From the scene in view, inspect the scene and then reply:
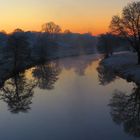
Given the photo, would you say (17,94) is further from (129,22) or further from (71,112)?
(129,22)

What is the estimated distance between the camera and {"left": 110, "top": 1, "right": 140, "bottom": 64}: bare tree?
58.2m

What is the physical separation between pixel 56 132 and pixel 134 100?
39.4 ft

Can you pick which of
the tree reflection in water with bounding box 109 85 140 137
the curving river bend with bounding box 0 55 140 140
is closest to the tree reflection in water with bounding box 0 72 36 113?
the curving river bend with bounding box 0 55 140 140

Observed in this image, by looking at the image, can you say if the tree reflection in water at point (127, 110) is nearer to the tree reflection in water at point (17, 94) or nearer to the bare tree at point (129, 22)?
the tree reflection in water at point (17, 94)

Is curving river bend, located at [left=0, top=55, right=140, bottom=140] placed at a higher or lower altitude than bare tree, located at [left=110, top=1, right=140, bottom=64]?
lower

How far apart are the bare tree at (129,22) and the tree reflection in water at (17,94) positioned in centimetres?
1839

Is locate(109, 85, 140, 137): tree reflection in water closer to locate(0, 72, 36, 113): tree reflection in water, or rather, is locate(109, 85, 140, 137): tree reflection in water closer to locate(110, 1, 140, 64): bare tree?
locate(0, 72, 36, 113): tree reflection in water

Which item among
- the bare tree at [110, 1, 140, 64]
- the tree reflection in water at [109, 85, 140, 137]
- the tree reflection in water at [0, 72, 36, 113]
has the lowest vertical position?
the tree reflection in water at [0, 72, 36, 113]

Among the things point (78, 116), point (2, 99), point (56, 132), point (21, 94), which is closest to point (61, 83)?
point (21, 94)

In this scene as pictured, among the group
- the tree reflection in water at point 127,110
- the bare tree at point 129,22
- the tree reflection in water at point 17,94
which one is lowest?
the tree reflection in water at point 17,94

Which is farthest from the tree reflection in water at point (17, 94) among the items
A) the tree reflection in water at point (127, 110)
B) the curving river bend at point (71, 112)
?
the tree reflection in water at point (127, 110)

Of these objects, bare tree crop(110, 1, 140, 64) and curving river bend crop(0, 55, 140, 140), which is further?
bare tree crop(110, 1, 140, 64)

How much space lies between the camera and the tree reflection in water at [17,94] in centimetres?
3240

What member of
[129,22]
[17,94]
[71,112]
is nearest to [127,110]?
[71,112]
